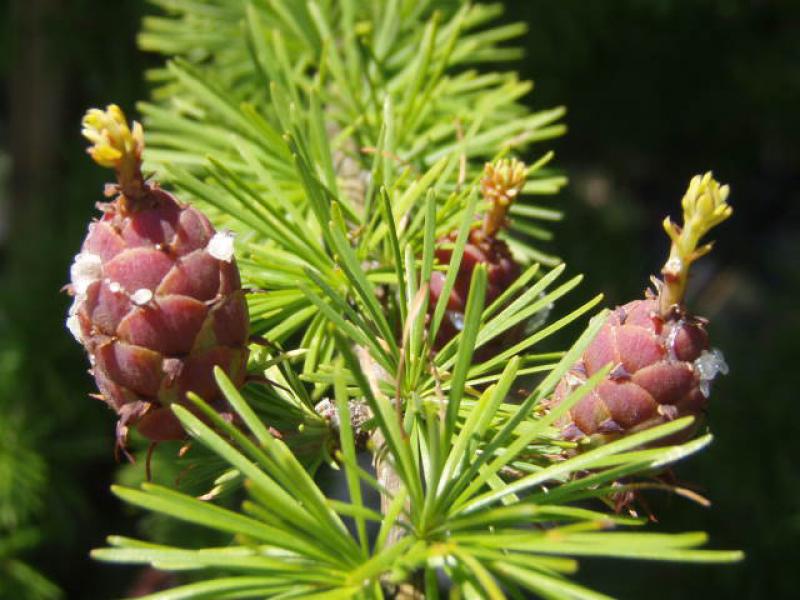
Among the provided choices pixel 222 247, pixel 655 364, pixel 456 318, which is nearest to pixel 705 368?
pixel 655 364

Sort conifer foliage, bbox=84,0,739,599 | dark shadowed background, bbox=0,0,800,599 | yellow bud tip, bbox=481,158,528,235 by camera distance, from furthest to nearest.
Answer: dark shadowed background, bbox=0,0,800,599 → yellow bud tip, bbox=481,158,528,235 → conifer foliage, bbox=84,0,739,599

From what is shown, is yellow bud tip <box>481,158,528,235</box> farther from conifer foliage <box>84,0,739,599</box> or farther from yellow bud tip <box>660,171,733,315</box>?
yellow bud tip <box>660,171,733,315</box>

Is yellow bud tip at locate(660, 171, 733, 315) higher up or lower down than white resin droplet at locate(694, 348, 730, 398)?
higher up

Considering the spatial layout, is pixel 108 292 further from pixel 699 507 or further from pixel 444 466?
pixel 699 507

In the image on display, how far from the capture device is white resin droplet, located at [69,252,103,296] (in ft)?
1.63

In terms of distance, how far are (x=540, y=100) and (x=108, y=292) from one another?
95cm

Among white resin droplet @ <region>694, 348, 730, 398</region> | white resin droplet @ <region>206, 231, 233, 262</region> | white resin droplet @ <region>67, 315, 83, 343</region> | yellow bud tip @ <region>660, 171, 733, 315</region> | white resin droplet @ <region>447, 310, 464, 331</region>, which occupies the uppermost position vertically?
white resin droplet @ <region>206, 231, 233, 262</region>

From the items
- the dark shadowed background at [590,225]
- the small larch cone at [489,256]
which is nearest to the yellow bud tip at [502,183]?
the small larch cone at [489,256]

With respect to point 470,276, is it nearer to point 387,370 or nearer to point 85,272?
point 387,370

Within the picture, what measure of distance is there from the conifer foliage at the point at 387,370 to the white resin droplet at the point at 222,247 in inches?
1.9

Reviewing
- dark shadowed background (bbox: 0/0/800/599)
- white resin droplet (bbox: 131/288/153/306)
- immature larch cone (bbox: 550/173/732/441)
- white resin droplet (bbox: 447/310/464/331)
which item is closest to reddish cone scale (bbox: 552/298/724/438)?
immature larch cone (bbox: 550/173/732/441)

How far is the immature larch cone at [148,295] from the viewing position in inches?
19.3

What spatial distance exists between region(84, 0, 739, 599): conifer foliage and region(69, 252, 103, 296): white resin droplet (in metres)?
0.08

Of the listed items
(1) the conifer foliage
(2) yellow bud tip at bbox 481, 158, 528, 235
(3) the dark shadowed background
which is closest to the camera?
(1) the conifer foliage
